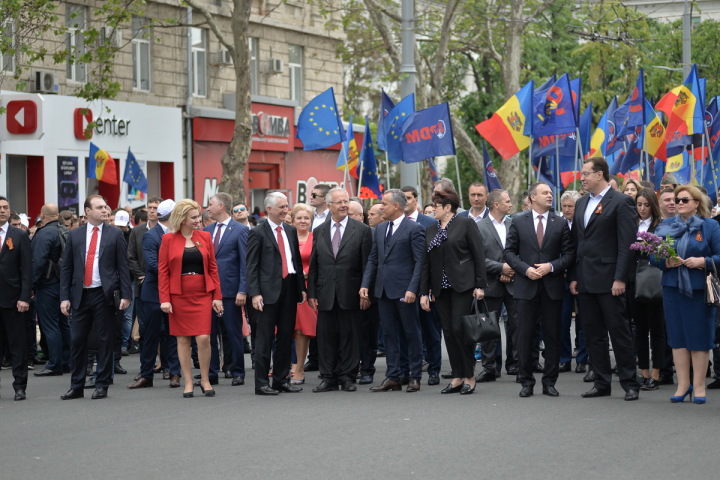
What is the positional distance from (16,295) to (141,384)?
1.66 m

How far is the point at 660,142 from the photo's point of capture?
18594 mm

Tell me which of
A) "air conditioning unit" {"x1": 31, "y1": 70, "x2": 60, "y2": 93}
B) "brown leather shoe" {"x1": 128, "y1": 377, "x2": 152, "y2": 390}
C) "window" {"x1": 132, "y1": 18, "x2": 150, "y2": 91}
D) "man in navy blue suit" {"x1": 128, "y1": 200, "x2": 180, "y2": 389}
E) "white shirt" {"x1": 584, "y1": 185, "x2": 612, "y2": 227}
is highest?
"window" {"x1": 132, "y1": 18, "x2": 150, "y2": 91}

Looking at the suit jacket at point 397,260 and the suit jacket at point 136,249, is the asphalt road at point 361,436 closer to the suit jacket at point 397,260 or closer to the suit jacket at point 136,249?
the suit jacket at point 397,260

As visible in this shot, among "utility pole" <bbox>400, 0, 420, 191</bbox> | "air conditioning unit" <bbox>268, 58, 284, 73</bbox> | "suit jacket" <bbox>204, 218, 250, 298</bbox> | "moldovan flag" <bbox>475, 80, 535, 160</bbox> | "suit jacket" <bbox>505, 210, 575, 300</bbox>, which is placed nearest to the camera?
"suit jacket" <bbox>505, 210, 575, 300</bbox>

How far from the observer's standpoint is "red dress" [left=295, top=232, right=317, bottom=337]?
11.1 metres

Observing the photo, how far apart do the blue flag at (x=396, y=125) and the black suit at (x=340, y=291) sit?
7.43 m

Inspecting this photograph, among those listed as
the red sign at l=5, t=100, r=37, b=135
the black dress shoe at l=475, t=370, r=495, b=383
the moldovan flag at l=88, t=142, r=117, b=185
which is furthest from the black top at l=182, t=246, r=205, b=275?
the red sign at l=5, t=100, r=37, b=135

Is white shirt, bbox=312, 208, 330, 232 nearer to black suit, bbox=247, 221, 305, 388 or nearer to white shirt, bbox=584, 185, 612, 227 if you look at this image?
black suit, bbox=247, 221, 305, 388

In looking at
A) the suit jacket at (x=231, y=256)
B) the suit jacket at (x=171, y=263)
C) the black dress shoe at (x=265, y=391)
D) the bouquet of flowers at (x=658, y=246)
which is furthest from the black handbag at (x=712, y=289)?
the suit jacket at (x=231, y=256)

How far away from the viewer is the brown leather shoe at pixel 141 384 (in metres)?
11.0

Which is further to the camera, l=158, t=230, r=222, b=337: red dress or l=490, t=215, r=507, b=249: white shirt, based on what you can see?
l=490, t=215, r=507, b=249: white shirt

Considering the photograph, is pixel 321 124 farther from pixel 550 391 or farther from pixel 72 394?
pixel 550 391

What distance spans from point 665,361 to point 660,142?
29.7 feet

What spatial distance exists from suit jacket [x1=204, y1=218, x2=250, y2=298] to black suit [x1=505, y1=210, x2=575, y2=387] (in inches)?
123
